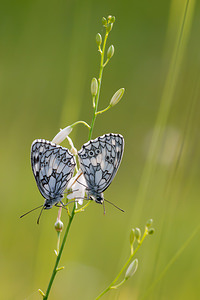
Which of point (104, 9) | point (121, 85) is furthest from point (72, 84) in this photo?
point (104, 9)

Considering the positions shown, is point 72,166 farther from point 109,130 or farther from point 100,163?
point 109,130

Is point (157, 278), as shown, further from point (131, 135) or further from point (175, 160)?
point (131, 135)

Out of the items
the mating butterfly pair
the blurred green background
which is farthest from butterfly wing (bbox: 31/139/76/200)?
the blurred green background

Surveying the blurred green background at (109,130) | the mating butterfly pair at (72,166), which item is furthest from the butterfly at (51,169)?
the blurred green background at (109,130)

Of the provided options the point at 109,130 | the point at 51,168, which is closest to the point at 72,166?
the point at 51,168

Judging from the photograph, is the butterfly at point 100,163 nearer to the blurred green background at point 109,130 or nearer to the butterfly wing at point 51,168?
the butterfly wing at point 51,168

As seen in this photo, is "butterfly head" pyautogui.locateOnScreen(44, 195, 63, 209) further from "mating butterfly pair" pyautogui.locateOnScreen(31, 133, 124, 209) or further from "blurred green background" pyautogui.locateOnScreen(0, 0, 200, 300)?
"blurred green background" pyautogui.locateOnScreen(0, 0, 200, 300)
